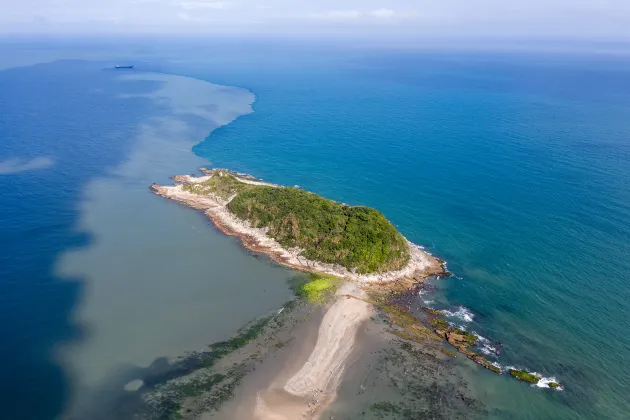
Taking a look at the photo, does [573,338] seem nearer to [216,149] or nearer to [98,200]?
[98,200]

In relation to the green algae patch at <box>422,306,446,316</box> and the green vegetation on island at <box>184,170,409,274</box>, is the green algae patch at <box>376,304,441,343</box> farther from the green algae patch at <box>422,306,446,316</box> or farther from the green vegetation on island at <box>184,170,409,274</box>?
the green vegetation on island at <box>184,170,409,274</box>

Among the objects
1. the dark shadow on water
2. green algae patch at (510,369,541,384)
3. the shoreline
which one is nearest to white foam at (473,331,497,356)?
green algae patch at (510,369,541,384)

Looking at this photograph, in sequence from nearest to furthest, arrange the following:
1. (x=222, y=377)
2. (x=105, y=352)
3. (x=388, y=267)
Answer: (x=222, y=377), (x=105, y=352), (x=388, y=267)

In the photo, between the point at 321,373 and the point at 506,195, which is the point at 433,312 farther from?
the point at 506,195

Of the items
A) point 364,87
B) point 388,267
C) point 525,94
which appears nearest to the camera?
point 388,267

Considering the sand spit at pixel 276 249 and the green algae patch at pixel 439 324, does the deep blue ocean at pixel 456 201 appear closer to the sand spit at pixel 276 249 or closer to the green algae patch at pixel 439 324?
the green algae patch at pixel 439 324

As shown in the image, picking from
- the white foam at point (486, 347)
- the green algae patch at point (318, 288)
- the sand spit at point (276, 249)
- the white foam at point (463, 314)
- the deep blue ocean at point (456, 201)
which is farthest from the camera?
the sand spit at point (276, 249)

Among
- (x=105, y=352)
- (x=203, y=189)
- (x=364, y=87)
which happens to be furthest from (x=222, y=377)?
(x=364, y=87)

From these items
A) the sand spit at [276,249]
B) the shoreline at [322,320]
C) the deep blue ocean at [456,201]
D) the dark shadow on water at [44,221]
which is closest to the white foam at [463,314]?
the deep blue ocean at [456,201]
